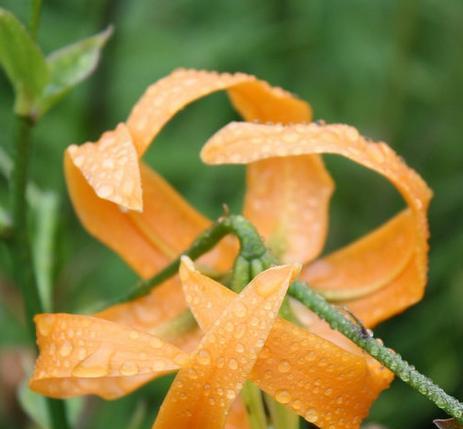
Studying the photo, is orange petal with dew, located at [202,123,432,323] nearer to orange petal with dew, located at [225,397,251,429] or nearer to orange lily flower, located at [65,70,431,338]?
orange lily flower, located at [65,70,431,338]

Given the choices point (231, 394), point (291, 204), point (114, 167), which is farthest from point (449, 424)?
point (291, 204)

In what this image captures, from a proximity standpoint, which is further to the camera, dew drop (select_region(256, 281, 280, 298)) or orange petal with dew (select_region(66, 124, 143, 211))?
orange petal with dew (select_region(66, 124, 143, 211))

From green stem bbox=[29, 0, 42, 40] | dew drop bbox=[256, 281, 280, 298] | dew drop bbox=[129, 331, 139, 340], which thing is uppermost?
green stem bbox=[29, 0, 42, 40]

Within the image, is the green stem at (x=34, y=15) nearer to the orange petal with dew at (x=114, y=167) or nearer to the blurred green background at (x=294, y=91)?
the orange petal with dew at (x=114, y=167)

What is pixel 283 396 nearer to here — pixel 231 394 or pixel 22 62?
pixel 231 394

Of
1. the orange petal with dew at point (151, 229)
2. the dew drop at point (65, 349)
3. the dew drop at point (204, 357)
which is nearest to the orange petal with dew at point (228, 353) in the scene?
the dew drop at point (204, 357)

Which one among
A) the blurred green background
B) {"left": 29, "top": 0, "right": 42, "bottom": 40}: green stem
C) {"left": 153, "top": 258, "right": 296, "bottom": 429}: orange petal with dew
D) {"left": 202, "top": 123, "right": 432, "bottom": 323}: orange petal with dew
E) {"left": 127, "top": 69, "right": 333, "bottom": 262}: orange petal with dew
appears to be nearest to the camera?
{"left": 153, "top": 258, "right": 296, "bottom": 429}: orange petal with dew

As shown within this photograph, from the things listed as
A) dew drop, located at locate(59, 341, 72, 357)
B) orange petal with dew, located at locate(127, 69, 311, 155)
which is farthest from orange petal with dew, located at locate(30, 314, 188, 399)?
orange petal with dew, located at locate(127, 69, 311, 155)

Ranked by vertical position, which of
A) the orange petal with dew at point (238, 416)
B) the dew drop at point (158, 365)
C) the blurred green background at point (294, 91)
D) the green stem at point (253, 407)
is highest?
the dew drop at point (158, 365)
